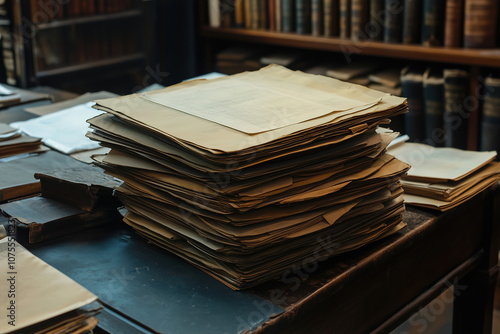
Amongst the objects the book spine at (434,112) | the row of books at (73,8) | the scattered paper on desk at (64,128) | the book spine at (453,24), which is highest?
the row of books at (73,8)

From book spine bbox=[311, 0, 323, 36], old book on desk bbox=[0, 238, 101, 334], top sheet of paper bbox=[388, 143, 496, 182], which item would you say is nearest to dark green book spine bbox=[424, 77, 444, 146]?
book spine bbox=[311, 0, 323, 36]

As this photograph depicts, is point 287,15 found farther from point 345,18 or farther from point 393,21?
point 393,21

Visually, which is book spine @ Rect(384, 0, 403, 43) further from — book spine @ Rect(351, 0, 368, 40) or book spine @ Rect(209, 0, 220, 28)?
book spine @ Rect(209, 0, 220, 28)

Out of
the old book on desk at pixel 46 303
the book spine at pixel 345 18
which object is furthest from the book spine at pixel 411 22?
the old book on desk at pixel 46 303

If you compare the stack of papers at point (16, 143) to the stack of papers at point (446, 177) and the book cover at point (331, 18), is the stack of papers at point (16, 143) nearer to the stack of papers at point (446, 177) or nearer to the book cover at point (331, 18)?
the stack of papers at point (446, 177)

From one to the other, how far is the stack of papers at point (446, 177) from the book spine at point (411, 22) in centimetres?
110

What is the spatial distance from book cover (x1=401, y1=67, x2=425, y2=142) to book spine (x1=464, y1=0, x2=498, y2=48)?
0.23m

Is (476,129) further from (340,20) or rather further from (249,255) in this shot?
(249,255)

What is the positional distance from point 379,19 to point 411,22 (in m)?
0.13

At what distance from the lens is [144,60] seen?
3.19 m

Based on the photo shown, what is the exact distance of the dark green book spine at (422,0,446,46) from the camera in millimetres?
2158

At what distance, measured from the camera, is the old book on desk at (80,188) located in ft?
3.34

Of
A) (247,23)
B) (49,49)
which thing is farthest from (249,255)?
(49,49)

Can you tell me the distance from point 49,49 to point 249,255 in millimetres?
2478
